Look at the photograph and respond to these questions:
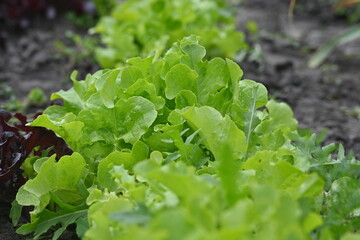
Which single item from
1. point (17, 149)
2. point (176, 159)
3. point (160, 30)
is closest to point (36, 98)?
point (160, 30)

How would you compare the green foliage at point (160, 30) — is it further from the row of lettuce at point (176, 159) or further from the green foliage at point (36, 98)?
the row of lettuce at point (176, 159)

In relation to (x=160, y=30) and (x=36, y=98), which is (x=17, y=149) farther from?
(x=160, y=30)

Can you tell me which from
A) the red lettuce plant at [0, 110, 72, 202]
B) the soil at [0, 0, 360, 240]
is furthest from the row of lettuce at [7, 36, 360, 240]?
the soil at [0, 0, 360, 240]

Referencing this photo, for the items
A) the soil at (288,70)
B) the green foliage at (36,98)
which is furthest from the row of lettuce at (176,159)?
the green foliage at (36,98)

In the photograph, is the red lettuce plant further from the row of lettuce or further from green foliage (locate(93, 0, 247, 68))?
green foliage (locate(93, 0, 247, 68))

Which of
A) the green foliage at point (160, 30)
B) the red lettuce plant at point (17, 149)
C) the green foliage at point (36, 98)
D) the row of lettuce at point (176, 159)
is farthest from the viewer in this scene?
the green foliage at point (160, 30)

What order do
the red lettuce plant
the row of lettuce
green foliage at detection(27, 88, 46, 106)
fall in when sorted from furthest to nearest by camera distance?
green foliage at detection(27, 88, 46, 106)
the red lettuce plant
the row of lettuce

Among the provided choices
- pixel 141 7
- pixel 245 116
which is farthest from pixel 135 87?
pixel 141 7
